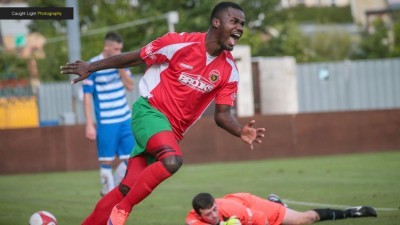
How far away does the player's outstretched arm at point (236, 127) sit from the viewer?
10.3 m

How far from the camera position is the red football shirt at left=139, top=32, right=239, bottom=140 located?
34.0 ft

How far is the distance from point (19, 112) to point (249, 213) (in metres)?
25.1

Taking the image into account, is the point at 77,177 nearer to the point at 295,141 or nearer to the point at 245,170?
the point at 245,170

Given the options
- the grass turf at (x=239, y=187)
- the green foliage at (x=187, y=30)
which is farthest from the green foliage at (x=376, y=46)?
the grass turf at (x=239, y=187)

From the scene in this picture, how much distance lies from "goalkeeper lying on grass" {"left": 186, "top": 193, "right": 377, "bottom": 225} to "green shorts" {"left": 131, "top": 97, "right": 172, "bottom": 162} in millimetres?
944

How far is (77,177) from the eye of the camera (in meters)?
22.5

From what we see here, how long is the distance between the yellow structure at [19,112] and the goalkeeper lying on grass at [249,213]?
909 inches

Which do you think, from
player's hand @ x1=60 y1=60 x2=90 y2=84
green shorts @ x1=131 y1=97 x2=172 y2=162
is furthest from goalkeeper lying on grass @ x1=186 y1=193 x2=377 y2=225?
player's hand @ x1=60 y1=60 x2=90 y2=84

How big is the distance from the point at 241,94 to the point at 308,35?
41.6 m

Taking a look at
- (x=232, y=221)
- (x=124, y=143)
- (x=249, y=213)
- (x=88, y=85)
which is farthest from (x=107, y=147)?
(x=232, y=221)

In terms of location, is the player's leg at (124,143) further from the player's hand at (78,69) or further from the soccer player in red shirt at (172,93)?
the player's hand at (78,69)

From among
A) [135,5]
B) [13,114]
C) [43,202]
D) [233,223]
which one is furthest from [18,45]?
[233,223]

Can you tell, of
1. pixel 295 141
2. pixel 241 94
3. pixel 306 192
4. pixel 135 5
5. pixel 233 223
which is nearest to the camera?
pixel 233 223

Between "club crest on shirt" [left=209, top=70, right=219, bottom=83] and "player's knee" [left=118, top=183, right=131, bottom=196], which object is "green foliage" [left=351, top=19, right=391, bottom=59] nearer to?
"club crest on shirt" [left=209, top=70, right=219, bottom=83]
